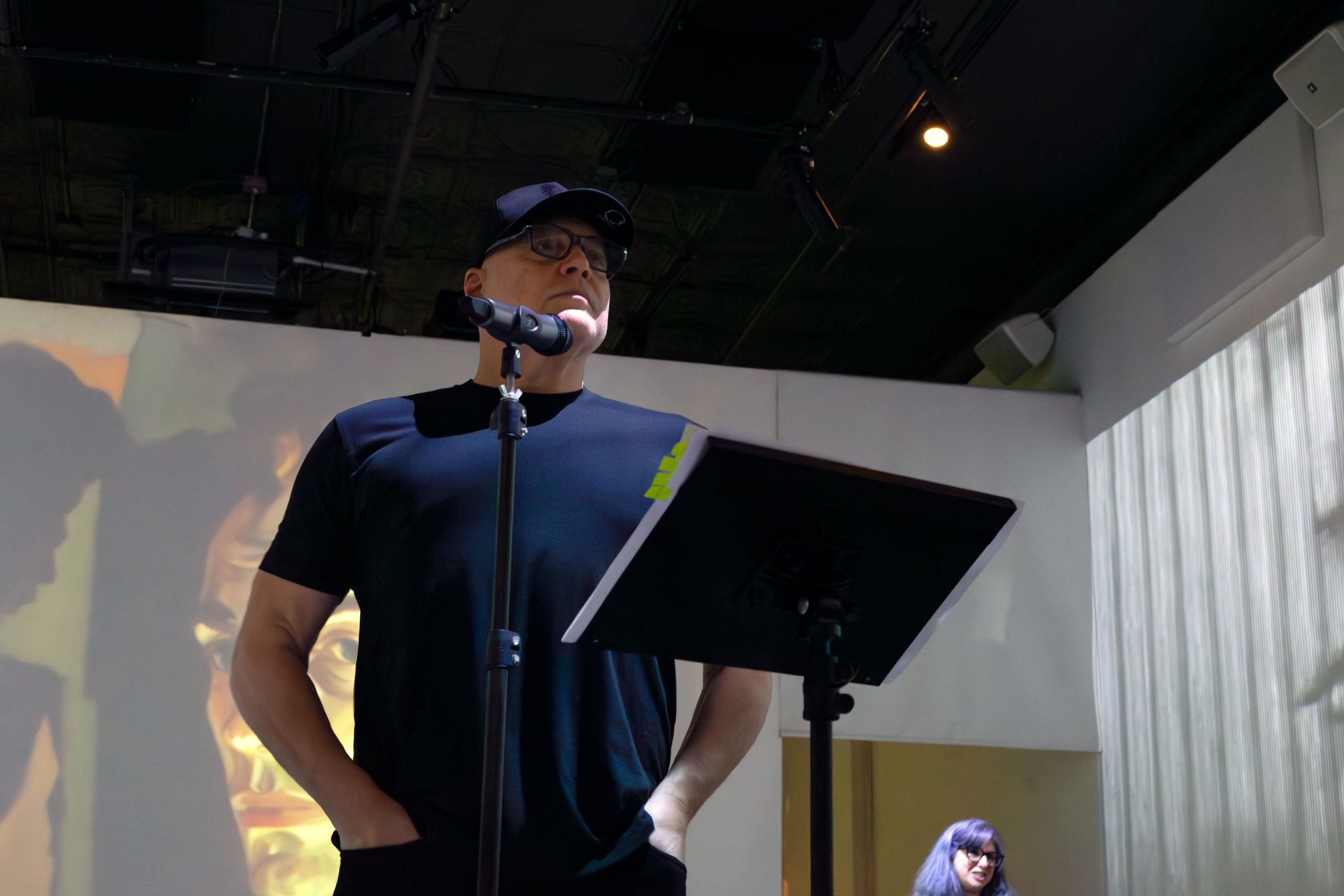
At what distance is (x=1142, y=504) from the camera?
16.4 feet

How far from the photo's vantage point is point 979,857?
14.9 feet

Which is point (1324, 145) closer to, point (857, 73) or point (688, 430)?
point (857, 73)

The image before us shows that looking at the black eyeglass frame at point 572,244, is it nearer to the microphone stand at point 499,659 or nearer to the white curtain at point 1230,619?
the microphone stand at point 499,659

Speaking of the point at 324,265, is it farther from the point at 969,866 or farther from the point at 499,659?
the point at 499,659

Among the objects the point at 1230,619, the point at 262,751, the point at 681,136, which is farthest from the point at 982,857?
the point at 681,136

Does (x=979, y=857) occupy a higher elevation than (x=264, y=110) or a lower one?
lower

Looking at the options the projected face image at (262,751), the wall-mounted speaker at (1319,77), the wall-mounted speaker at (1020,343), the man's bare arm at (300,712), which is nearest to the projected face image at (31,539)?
the projected face image at (262,751)

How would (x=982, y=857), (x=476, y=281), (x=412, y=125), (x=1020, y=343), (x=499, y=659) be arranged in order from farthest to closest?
(x=1020, y=343)
(x=412, y=125)
(x=982, y=857)
(x=476, y=281)
(x=499, y=659)

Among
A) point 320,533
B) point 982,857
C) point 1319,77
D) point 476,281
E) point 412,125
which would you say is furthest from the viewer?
point 412,125

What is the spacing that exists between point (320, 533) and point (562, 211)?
1.68 feet

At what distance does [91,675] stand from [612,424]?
321cm

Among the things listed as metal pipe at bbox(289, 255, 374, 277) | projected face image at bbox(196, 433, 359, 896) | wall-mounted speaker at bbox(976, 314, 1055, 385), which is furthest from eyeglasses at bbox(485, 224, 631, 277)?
wall-mounted speaker at bbox(976, 314, 1055, 385)

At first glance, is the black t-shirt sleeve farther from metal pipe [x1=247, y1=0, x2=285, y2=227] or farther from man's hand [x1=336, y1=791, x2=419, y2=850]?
metal pipe [x1=247, y1=0, x2=285, y2=227]

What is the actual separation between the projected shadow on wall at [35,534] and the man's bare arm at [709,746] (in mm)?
3241
